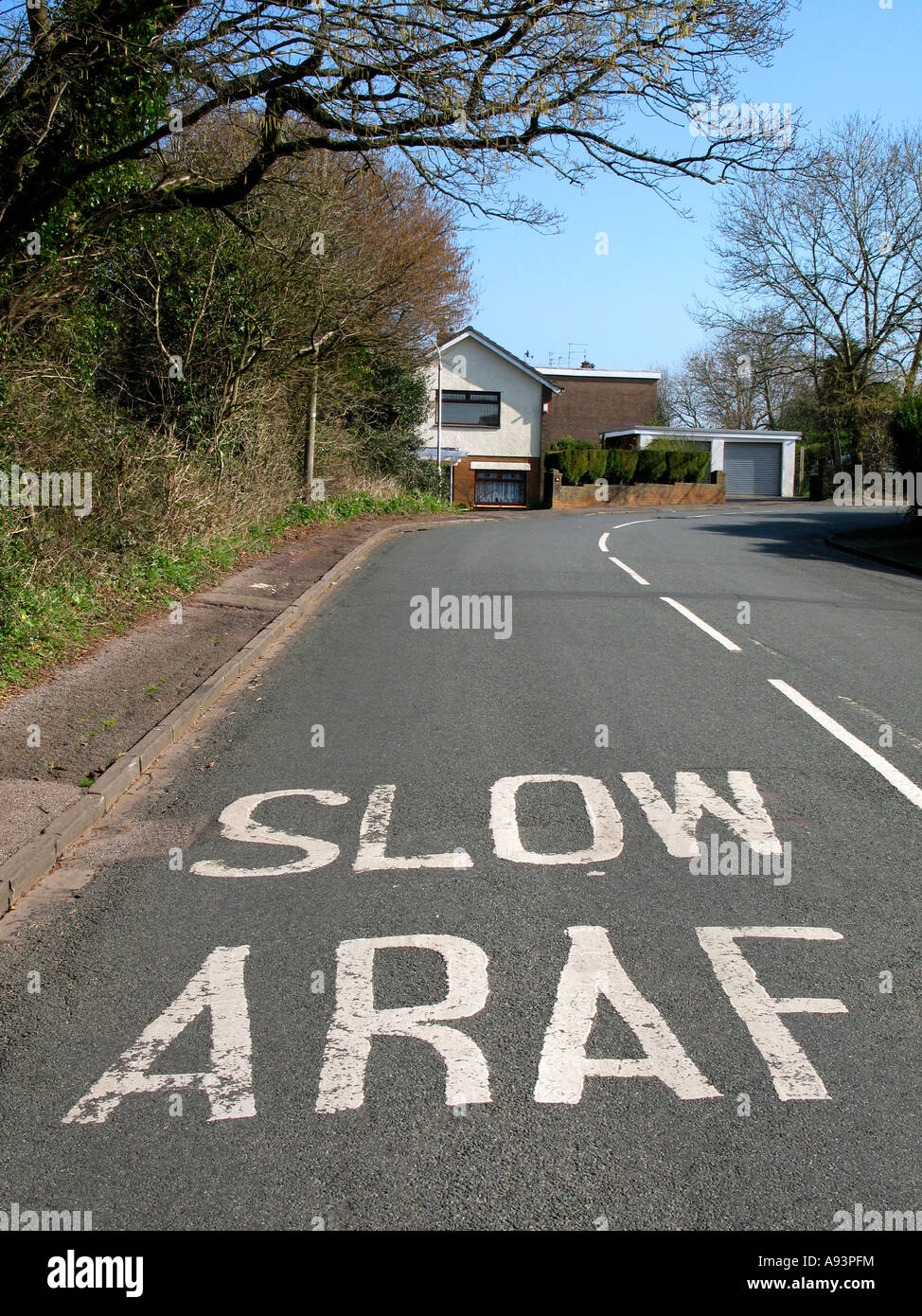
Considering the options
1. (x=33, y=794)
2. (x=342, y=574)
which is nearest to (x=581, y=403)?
(x=342, y=574)

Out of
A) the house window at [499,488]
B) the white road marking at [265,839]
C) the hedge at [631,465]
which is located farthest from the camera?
the house window at [499,488]

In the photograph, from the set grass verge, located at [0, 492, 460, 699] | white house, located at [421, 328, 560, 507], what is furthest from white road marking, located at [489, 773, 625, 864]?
white house, located at [421, 328, 560, 507]

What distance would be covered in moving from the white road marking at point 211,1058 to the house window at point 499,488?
49799 mm

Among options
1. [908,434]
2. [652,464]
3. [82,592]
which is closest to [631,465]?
[652,464]

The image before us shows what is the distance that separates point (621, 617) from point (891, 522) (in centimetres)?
1928

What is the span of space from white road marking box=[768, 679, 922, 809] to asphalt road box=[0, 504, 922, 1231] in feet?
0.16

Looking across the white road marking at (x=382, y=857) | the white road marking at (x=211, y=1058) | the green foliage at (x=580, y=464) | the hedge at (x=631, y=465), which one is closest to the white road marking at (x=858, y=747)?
the white road marking at (x=382, y=857)

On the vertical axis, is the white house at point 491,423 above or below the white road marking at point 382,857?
above

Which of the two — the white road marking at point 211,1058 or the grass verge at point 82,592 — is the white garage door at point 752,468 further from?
the white road marking at point 211,1058

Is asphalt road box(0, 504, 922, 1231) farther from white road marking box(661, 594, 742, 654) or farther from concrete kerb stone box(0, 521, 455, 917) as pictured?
white road marking box(661, 594, 742, 654)

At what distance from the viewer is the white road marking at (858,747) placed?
6773mm

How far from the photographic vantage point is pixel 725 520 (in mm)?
32469
